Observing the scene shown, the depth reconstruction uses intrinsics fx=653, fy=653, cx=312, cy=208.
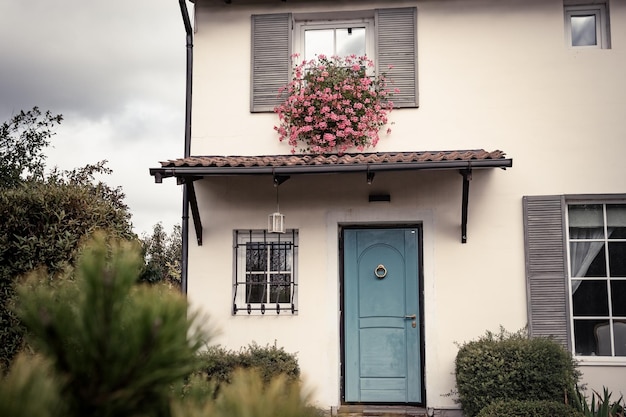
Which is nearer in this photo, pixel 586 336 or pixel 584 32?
pixel 586 336

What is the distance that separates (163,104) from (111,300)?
12444 mm

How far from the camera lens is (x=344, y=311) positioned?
27.3 feet

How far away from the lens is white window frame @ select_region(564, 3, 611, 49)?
835 cm

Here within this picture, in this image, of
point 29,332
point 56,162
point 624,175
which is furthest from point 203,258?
point 56,162

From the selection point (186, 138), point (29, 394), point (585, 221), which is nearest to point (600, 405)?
point (585, 221)

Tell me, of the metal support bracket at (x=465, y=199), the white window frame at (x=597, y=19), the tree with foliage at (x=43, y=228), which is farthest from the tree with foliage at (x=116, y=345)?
the white window frame at (x=597, y=19)

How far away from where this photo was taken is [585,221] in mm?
8102

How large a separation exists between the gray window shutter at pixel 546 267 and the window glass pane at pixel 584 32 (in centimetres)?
211

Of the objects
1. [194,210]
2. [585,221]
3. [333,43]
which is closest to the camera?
[585,221]

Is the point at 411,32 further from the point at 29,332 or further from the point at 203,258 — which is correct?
the point at 29,332

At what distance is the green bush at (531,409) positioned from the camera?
6.17 metres

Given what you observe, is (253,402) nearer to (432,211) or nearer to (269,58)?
(432,211)

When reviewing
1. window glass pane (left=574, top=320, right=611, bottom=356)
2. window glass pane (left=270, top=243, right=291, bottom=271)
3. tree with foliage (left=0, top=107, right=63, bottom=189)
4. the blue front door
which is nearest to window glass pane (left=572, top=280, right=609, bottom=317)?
window glass pane (left=574, top=320, right=611, bottom=356)

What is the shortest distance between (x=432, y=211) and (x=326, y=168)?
1.68m
